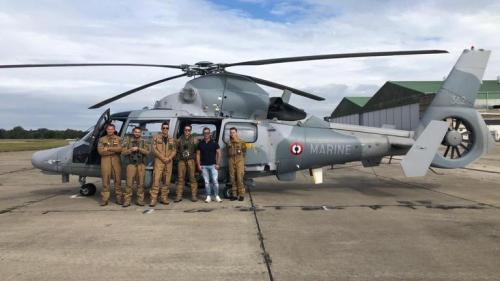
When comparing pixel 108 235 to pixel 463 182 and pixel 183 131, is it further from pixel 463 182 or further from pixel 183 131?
pixel 463 182

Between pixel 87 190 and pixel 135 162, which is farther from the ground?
pixel 135 162

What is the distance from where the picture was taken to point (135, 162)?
29.8ft

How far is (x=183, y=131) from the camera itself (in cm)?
1008

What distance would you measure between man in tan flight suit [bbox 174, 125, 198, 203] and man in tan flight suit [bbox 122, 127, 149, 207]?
29.2 inches

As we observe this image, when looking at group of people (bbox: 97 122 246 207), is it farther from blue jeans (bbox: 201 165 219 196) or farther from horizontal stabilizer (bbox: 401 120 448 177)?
horizontal stabilizer (bbox: 401 120 448 177)

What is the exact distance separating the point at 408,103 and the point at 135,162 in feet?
188

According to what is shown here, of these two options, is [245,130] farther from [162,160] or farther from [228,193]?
[162,160]

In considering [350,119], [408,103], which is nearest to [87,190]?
[408,103]

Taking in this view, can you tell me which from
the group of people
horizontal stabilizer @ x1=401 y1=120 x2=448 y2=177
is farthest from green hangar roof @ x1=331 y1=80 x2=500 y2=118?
the group of people

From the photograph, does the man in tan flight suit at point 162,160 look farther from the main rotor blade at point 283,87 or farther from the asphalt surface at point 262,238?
the main rotor blade at point 283,87

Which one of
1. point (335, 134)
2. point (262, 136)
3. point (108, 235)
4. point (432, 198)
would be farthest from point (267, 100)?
point (108, 235)

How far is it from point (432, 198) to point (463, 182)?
13.3ft

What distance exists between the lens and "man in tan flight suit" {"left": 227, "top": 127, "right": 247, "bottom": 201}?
9555 millimetres

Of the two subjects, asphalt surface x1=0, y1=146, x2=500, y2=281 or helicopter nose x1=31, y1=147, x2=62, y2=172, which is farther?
helicopter nose x1=31, y1=147, x2=62, y2=172
